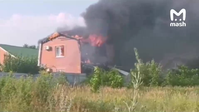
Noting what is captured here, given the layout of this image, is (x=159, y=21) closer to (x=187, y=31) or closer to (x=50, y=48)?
(x=187, y=31)

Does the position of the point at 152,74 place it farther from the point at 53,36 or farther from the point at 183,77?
the point at 53,36

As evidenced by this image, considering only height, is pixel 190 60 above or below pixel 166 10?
below

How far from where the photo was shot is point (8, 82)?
31.4 feet

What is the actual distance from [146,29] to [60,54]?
7.25 metres

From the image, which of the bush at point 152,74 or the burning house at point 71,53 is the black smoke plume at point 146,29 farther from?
the bush at point 152,74

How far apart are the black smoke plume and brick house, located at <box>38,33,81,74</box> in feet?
6.37

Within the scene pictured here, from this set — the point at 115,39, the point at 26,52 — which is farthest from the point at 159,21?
the point at 26,52

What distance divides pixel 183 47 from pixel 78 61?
24.9 ft

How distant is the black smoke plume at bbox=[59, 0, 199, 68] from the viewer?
26.0 meters

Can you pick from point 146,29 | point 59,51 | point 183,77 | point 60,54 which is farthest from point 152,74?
point 59,51

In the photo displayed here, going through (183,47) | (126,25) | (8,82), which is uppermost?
(126,25)

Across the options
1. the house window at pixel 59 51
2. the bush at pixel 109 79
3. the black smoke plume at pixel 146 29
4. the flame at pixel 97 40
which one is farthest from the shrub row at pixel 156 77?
the house window at pixel 59 51

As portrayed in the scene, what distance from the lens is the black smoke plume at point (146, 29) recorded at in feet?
85.1

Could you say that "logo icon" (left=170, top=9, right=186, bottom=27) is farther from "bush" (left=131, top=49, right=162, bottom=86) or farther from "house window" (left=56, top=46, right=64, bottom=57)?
"house window" (left=56, top=46, right=64, bottom=57)
